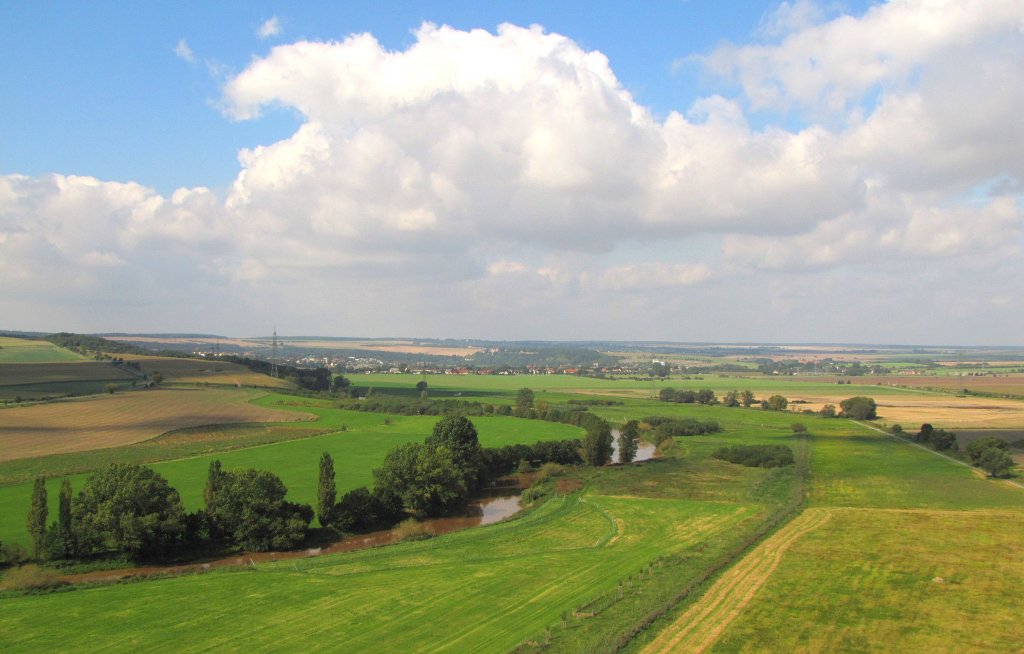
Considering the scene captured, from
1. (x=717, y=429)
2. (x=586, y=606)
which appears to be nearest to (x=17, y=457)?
(x=586, y=606)

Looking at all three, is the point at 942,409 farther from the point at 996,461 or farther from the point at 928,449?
the point at 996,461

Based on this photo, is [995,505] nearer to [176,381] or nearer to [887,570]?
[887,570]

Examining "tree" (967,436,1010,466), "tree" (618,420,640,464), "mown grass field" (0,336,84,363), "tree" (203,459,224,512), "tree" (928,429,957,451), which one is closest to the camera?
"tree" (203,459,224,512)

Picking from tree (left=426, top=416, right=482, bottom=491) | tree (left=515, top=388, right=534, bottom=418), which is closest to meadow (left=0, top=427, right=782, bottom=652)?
tree (left=426, top=416, right=482, bottom=491)

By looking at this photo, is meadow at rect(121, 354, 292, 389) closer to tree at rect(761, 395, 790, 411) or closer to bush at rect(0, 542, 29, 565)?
bush at rect(0, 542, 29, 565)

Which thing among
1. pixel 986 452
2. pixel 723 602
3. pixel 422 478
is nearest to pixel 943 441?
pixel 986 452

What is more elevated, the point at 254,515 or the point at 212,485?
the point at 212,485

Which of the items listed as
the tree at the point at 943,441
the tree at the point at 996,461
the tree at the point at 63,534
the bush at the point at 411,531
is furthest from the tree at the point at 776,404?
the tree at the point at 63,534
